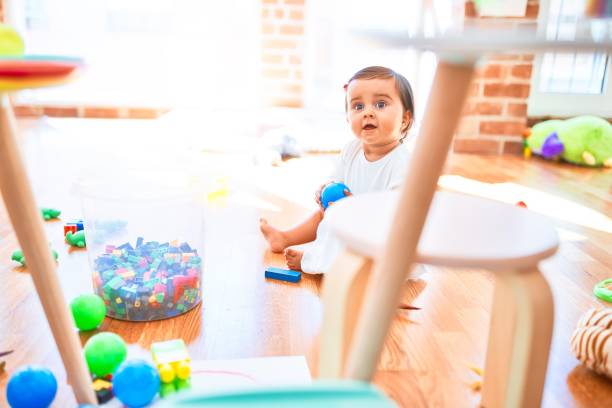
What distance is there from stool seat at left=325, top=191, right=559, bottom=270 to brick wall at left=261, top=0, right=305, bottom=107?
9.08ft


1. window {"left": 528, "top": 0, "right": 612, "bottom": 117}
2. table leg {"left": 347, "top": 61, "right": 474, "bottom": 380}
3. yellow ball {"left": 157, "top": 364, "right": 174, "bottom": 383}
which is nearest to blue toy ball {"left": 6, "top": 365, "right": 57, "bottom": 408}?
yellow ball {"left": 157, "top": 364, "right": 174, "bottom": 383}

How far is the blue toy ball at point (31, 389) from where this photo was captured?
31.3 inches

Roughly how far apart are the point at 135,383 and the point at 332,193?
69cm

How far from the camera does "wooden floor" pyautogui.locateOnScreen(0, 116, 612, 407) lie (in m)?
0.95

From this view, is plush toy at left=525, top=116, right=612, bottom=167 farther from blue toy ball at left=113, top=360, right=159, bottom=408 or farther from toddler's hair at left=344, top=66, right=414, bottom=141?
blue toy ball at left=113, top=360, right=159, bottom=408

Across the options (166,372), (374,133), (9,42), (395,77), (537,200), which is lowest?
(537,200)

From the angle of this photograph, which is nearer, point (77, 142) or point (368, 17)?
point (77, 142)

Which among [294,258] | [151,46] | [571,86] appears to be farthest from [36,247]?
[151,46]

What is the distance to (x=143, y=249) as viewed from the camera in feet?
3.85

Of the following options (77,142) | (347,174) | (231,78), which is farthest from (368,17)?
(347,174)

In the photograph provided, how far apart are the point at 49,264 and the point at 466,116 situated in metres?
2.49

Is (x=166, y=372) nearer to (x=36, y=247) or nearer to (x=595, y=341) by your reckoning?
(x=36, y=247)

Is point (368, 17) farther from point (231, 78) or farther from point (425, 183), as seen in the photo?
point (425, 183)

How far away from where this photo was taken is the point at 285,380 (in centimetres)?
91
